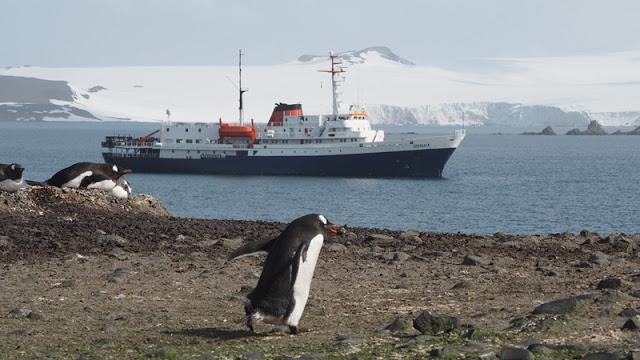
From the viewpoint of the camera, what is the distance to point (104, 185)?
20.9 metres

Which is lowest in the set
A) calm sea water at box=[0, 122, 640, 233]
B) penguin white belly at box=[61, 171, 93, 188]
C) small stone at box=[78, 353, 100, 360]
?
calm sea water at box=[0, 122, 640, 233]

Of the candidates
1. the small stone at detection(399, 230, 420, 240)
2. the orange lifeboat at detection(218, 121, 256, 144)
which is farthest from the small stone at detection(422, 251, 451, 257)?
the orange lifeboat at detection(218, 121, 256, 144)

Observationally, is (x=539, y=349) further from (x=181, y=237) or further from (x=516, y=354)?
(x=181, y=237)

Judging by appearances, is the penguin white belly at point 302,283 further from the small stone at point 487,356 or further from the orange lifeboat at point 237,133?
the orange lifeboat at point 237,133

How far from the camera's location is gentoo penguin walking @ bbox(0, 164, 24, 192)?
19672 mm

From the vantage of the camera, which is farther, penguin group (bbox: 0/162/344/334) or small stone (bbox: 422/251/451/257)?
small stone (bbox: 422/251/451/257)

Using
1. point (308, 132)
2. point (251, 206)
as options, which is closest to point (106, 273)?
point (251, 206)

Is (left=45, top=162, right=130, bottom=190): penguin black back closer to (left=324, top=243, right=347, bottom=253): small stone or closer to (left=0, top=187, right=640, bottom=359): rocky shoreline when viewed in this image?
(left=0, top=187, right=640, bottom=359): rocky shoreline

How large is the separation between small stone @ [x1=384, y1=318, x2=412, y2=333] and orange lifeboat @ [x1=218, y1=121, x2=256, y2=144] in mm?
66149

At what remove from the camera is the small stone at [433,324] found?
31.9ft

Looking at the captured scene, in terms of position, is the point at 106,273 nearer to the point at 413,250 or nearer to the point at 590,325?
the point at 413,250

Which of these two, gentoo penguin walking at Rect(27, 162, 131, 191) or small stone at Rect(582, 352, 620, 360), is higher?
gentoo penguin walking at Rect(27, 162, 131, 191)

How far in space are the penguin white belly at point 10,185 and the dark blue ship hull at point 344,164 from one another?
53559 millimetres

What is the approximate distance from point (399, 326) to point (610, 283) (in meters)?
3.20
